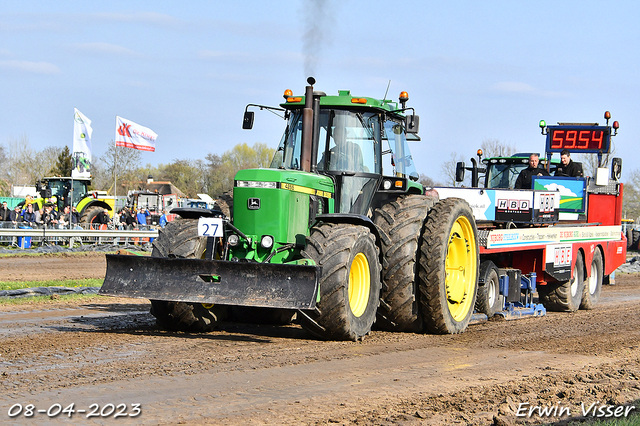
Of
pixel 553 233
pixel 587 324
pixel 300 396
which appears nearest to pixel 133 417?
pixel 300 396

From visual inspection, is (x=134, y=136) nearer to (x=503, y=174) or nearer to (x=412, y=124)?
(x=503, y=174)

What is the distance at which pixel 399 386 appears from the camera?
18.5 feet

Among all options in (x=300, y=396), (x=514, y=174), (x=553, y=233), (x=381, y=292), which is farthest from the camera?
(x=514, y=174)

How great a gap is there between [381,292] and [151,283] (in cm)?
256

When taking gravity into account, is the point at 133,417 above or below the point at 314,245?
below

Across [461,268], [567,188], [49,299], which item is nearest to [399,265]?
[461,268]

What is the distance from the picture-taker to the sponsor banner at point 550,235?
10.4m

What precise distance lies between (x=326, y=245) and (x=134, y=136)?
86.9 feet

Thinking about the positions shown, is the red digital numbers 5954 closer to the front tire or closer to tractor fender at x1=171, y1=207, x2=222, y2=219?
tractor fender at x1=171, y1=207, x2=222, y2=219

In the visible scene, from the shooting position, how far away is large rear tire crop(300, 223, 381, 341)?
707cm

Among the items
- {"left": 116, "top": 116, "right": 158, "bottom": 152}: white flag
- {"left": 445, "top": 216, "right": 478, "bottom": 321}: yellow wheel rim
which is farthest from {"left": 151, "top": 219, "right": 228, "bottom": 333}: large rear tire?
{"left": 116, "top": 116, "right": 158, "bottom": 152}: white flag

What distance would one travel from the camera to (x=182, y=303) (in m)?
7.75

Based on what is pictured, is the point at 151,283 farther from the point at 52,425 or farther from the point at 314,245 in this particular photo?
the point at 52,425

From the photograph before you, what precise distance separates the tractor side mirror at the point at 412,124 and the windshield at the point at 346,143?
36cm
